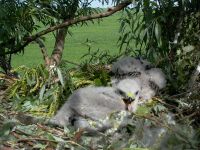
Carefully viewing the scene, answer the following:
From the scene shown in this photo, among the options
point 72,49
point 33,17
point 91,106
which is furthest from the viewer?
point 72,49

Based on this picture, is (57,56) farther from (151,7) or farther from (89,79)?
(89,79)

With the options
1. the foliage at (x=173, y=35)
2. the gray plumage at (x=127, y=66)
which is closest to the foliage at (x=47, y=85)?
the gray plumage at (x=127, y=66)

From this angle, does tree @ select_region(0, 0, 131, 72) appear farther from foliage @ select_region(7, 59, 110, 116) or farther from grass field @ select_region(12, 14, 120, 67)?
grass field @ select_region(12, 14, 120, 67)

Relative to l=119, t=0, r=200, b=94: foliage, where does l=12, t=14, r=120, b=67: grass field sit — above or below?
below

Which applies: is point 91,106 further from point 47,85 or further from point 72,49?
point 72,49

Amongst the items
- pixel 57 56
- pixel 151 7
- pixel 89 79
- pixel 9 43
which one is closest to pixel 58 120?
pixel 89 79

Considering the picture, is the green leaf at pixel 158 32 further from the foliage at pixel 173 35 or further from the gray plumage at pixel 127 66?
the gray plumage at pixel 127 66

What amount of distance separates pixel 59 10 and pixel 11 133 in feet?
7.35

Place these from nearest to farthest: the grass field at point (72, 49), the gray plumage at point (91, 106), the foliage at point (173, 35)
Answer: the gray plumage at point (91, 106)
the foliage at point (173, 35)
the grass field at point (72, 49)

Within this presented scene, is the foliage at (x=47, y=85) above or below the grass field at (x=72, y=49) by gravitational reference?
above

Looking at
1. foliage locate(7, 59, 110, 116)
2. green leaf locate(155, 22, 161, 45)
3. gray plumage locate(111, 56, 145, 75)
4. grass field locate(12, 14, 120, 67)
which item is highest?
green leaf locate(155, 22, 161, 45)

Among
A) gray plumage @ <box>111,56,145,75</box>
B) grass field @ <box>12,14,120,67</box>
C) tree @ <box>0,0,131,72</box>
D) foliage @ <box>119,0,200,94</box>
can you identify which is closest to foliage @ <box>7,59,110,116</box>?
gray plumage @ <box>111,56,145,75</box>

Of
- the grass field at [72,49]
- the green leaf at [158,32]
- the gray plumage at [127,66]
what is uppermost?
the green leaf at [158,32]

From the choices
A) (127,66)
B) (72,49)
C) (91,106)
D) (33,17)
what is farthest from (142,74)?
(72,49)
